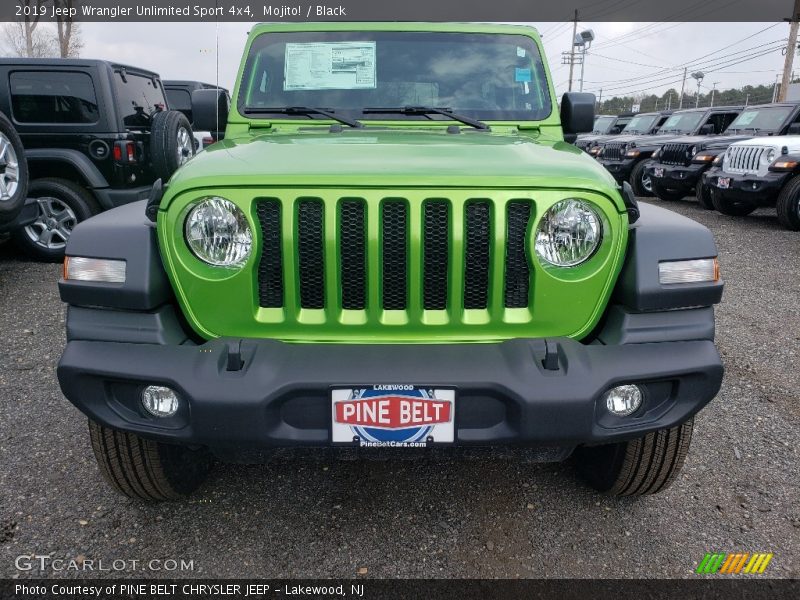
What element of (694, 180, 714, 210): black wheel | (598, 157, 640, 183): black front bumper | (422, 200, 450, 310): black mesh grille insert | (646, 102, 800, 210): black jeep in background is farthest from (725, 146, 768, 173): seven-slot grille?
(422, 200, 450, 310): black mesh grille insert

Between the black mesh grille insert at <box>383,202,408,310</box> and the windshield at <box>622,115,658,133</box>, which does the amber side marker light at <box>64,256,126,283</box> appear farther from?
the windshield at <box>622,115,658,133</box>

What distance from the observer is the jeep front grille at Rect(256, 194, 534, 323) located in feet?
6.34

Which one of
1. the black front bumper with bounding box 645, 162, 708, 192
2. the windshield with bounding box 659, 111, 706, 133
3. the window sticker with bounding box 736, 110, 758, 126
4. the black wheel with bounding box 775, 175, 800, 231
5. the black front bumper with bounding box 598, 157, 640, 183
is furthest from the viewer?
the windshield with bounding box 659, 111, 706, 133

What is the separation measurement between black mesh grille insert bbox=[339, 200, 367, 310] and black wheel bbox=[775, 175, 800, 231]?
8731 millimetres

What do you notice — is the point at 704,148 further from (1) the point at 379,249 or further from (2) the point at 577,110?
(1) the point at 379,249

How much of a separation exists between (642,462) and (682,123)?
13858 mm

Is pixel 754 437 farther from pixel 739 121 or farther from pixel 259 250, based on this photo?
pixel 739 121

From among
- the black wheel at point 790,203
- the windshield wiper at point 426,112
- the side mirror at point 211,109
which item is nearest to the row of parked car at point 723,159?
the black wheel at point 790,203

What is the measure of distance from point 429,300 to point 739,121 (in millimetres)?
11867

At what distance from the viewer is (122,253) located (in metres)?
1.98

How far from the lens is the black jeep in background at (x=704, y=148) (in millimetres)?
10586

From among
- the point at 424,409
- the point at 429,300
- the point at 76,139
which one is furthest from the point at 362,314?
the point at 76,139

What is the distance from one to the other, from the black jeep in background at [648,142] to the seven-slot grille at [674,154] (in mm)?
561

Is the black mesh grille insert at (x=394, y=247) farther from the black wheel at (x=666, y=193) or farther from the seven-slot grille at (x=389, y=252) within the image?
the black wheel at (x=666, y=193)
